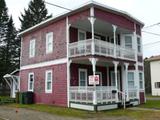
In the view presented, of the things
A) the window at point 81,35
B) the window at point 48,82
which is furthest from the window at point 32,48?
the window at point 81,35

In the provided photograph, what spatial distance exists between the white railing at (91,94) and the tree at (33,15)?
33597 millimetres

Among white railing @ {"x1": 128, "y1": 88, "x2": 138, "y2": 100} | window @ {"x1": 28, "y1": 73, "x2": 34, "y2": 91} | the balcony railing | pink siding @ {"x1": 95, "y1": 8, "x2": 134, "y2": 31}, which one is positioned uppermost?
pink siding @ {"x1": 95, "y1": 8, "x2": 134, "y2": 31}

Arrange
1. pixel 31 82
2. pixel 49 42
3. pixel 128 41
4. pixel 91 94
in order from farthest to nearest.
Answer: pixel 31 82, pixel 128 41, pixel 49 42, pixel 91 94

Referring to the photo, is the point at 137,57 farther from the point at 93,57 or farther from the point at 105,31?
the point at 93,57

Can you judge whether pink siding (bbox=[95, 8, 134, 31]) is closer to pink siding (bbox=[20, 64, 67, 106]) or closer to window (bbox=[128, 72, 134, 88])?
window (bbox=[128, 72, 134, 88])

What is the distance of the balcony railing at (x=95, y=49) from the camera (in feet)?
59.1

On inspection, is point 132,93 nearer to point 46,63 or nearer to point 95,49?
point 95,49

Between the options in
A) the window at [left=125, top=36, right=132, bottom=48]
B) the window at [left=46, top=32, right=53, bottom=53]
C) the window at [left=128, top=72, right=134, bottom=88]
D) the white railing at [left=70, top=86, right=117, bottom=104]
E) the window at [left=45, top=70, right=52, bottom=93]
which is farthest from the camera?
the window at [left=125, top=36, right=132, bottom=48]

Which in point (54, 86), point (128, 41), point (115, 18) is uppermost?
point (115, 18)

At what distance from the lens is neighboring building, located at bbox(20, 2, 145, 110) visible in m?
18.2

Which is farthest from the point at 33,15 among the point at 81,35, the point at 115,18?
the point at 115,18

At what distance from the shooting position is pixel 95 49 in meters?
18.0

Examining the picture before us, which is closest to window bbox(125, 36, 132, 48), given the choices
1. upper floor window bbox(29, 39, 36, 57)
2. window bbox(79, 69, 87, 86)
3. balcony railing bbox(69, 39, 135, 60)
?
balcony railing bbox(69, 39, 135, 60)

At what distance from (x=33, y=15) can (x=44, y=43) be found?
29.3 meters
